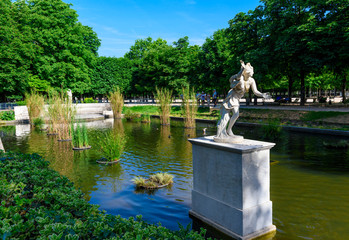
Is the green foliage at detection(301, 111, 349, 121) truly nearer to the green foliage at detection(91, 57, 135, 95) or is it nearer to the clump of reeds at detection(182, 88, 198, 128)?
the clump of reeds at detection(182, 88, 198, 128)

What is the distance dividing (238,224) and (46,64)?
3213 cm

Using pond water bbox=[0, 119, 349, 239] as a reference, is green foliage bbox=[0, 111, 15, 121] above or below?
above

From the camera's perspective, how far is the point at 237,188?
414 cm

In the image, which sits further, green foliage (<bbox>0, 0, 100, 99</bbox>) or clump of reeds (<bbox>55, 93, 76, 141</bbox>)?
green foliage (<bbox>0, 0, 100, 99</bbox>)

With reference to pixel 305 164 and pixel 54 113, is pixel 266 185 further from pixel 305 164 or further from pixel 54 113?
pixel 54 113

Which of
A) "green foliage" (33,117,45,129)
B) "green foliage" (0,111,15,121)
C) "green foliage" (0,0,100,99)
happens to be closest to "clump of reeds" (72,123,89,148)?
"green foliage" (33,117,45,129)

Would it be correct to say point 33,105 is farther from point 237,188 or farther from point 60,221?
point 237,188

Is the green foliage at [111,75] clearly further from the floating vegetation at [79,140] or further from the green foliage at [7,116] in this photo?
the floating vegetation at [79,140]

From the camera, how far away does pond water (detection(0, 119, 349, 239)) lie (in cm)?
489

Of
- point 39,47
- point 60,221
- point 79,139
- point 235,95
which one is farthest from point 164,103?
point 39,47

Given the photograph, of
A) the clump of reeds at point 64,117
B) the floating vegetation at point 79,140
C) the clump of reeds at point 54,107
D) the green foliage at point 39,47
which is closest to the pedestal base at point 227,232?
the floating vegetation at point 79,140

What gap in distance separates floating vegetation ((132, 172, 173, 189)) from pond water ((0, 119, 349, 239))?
21 centimetres

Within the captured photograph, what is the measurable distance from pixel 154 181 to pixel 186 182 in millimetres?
875

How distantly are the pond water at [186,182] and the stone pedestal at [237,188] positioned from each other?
1.70 ft
